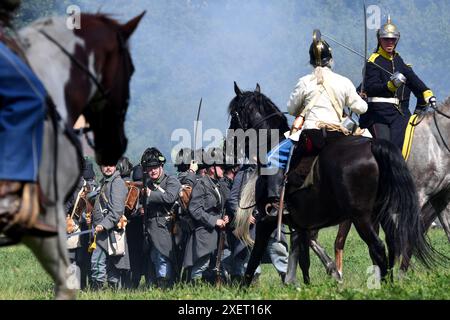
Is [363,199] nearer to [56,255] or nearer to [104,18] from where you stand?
[104,18]

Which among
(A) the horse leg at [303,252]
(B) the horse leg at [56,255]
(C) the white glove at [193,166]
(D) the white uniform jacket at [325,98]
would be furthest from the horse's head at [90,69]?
(C) the white glove at [193,166]

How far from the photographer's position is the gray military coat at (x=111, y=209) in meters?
15.1

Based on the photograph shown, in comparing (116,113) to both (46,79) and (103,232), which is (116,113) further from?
(103,232)

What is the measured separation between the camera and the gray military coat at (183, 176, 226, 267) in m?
15.3

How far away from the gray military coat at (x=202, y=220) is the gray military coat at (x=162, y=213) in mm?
298

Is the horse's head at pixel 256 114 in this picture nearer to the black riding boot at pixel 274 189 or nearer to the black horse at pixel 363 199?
the black riding boot at pixel 274 189

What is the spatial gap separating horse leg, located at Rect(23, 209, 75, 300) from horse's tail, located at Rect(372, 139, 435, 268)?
4457 mm

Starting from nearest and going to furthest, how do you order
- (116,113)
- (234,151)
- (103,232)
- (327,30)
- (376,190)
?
(116,113), (376,190), (234,151), (103,232), (327,30)

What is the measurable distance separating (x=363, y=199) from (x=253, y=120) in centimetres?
208

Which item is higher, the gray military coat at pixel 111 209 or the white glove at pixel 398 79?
the white glove at pixel 398 79

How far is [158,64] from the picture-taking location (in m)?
43.1

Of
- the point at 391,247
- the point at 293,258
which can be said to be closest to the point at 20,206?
the point at 391,247
